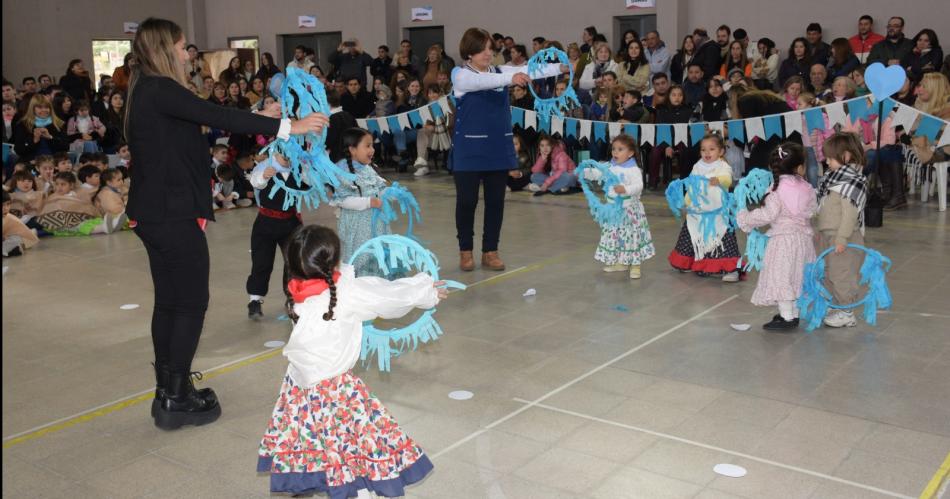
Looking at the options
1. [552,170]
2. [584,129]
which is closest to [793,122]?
[584,129]

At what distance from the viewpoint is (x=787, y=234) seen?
5.25 metres

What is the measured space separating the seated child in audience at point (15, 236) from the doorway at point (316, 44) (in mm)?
10802

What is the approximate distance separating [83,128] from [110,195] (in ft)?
13.7

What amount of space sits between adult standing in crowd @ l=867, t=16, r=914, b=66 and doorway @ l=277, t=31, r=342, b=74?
1045 centimetres

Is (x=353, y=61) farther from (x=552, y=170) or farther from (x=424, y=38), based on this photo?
(x=552, y=170)

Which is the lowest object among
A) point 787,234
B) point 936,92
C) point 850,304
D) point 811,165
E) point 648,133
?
point 850,304

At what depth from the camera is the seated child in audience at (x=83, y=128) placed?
1284 cm

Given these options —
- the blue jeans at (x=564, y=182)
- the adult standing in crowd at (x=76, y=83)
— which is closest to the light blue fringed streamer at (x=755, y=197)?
the blue jeans at (x=564, y=182)

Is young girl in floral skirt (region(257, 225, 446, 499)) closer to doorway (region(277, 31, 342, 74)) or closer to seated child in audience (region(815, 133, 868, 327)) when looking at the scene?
seated child in audience (region(815, 133, 868, 327))

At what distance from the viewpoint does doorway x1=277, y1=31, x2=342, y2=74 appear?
1858cm

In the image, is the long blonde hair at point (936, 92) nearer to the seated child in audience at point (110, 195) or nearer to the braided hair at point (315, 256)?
the braided hair at point (315, 256)

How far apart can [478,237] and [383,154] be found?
689 cm

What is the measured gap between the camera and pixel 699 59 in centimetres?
1238

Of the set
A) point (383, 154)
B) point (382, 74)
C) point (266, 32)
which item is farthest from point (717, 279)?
point (266, 32)
